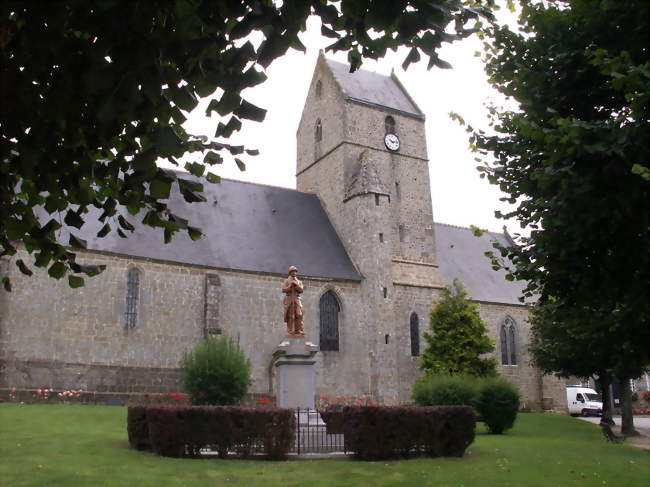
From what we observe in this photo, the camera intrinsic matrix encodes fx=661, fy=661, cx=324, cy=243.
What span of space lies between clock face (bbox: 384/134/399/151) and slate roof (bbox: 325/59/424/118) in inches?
65.6

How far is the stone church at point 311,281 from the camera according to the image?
23.4m

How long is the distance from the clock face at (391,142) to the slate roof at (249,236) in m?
Answer: 4.76

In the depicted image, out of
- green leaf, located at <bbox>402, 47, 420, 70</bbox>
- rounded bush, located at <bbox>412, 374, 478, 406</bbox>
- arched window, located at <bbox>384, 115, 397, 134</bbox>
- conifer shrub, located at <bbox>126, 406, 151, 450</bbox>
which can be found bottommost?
conifer shrub, located at <bbox>126, 406, 151, 450</bbox>

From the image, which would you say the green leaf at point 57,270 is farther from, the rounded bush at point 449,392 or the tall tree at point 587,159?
the rounded bush at point 449,392

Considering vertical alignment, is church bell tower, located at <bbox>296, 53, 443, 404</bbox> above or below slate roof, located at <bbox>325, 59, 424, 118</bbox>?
below

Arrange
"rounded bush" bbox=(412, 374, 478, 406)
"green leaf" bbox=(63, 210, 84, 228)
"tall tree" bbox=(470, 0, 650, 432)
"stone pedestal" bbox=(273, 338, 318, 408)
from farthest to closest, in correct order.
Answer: "rounded bush" bbox=(412, 374, 478, 406) → "stone pedestal" bbox=(273, 338, 318, 408) → "tall tree" bbox=(470, 0, 650, 432) → "green leaf" bbox=(63, 210, 84, 228)

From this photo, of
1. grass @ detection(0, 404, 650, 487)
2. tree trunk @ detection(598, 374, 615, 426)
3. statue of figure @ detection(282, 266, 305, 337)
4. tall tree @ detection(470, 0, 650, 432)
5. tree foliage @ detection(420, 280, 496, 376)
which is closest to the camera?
tall tree @ detection(470, 0, 650, 432)

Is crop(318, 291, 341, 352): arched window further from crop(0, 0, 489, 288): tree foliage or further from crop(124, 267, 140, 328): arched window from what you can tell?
crop(0, 0, 489, 288): tree foliage

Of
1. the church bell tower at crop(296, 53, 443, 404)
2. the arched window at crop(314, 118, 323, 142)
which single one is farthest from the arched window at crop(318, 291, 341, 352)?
the arched window at crop(314, 118, 323, 142)

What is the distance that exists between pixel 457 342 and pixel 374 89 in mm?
15153

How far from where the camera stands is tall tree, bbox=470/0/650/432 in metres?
6.45

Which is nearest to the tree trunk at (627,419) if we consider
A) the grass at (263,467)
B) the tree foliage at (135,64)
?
the grass at (263,467)

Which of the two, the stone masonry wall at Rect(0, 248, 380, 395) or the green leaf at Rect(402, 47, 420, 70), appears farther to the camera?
the stone masonry wall at Rect(0, 248, 380, 395)

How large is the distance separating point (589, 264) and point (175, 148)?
4.91 metres
